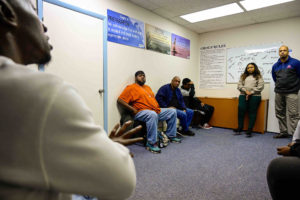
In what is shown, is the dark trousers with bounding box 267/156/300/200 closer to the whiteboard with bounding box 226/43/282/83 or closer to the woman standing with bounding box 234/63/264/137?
the woman standing with bounding box 234/63/264/137

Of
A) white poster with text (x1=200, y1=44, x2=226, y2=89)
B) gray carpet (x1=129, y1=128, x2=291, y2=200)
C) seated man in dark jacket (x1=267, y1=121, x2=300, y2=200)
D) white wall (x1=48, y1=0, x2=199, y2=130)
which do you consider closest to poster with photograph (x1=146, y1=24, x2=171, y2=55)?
white wall (x1=48, y1=0, x2=199, y2=130)

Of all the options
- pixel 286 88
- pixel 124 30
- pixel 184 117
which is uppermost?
pixel 124 30

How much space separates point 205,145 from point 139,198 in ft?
5.73

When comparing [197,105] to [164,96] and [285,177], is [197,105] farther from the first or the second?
[285,177]

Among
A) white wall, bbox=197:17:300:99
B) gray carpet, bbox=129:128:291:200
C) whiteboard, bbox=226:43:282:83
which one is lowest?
gray carpet, bbox=129:128:291:200

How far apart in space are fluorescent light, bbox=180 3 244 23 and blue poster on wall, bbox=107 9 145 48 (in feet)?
3.55

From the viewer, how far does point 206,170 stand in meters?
2.07

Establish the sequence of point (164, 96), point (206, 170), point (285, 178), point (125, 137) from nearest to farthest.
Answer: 1. point (125, 137)
2. point (285, 178)
3. point (206, 170)
4. point (164, 96)

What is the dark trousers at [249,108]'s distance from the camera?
11.7 feet

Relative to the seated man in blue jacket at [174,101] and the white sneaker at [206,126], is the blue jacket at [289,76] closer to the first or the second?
the white sneaker at [206,126]

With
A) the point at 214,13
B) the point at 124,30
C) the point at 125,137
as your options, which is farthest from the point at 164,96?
the point at 125,137

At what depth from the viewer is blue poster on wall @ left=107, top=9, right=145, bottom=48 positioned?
2769 millimetres

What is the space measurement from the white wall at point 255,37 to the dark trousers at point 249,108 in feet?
1.93

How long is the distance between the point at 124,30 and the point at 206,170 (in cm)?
233
